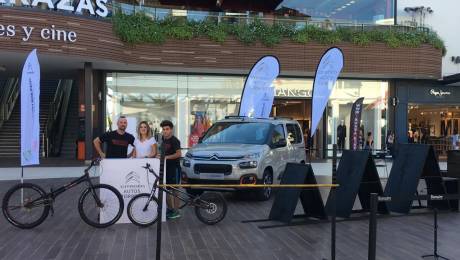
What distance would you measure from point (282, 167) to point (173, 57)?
1091 cm

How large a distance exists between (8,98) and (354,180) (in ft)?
68.2

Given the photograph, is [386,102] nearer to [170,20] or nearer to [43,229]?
[170,20]

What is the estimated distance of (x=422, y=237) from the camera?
312 inches

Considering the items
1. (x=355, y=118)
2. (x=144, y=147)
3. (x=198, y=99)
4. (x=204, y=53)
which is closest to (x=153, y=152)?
(x=144, y=147)

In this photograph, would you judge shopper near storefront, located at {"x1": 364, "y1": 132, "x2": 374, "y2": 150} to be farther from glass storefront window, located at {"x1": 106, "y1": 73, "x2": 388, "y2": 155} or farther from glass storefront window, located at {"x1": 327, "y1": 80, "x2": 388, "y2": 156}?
glass storefront window, located at {"x1": 106, "y1": 73, "x2": 388, "y2": 155}

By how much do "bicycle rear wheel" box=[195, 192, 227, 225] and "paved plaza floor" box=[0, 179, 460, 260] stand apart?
149 millimetres

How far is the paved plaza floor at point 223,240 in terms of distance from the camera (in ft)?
22.2

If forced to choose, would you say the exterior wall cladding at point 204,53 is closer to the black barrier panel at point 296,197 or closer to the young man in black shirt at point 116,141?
the young man in black shirt at point 116,141

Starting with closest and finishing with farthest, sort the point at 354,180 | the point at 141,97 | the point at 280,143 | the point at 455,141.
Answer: the point at 354,180
the point at 280,143
the point at 141,97
the point at 455,141

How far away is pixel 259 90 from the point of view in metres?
15.8

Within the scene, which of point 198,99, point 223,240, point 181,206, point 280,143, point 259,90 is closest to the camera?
point 223,240

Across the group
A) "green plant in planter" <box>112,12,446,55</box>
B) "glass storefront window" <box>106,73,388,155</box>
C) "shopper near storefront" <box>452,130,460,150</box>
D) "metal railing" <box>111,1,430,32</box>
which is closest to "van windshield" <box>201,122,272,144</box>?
"green plant in planter" <box>112,12,446,55</box>

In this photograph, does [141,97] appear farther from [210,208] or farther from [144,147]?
[210,208]

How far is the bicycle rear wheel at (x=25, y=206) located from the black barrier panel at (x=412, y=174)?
6083 mm
